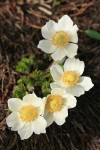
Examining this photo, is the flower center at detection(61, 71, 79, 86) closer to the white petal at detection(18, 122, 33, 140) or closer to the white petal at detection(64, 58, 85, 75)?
the white petal at detection(64, 58, 85, 75)

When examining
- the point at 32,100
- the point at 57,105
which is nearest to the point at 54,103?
the point at 57,105

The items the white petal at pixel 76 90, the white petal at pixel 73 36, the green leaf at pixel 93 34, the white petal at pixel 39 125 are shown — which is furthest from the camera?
the green leaf at pixel 93 34

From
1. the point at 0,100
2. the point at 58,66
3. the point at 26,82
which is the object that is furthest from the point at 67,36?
the point at 0,100

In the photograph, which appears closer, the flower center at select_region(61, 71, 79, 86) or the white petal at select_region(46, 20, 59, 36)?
the flower center at select_region(61, 71, 79, 86)

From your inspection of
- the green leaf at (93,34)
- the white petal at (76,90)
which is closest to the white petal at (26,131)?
the white petal at (76,90)

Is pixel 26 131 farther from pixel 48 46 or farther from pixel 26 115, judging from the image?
pixel 48 46

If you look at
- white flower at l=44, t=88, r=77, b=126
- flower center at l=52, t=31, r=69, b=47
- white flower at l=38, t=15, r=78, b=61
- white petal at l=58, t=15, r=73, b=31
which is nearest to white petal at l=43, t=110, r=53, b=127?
white flower at l=44, t=88, r=77, b=126

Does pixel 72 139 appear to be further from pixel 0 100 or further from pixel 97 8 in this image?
pixel 97 8

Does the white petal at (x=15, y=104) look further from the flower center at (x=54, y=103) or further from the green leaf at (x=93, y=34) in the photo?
the green leaf at (x=93, y=34)
